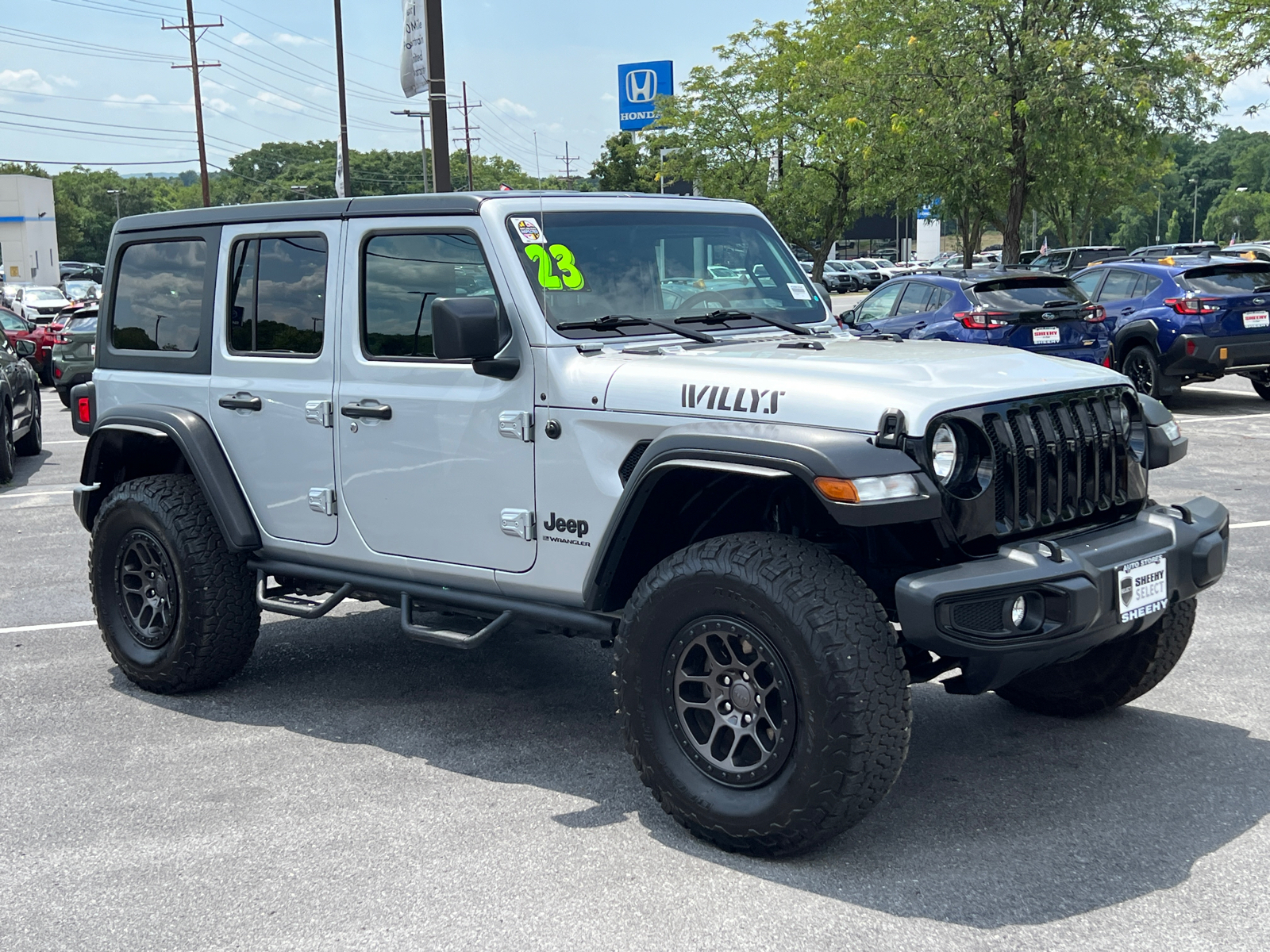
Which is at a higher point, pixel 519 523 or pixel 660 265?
pixel 660 265

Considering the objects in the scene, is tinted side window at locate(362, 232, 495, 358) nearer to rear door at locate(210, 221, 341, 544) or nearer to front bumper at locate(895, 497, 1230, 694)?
rear door at locate(210, 221, 341, 544)

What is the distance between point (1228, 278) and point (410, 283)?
40.7 ft

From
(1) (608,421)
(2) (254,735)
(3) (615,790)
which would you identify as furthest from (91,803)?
(1) (608,421)

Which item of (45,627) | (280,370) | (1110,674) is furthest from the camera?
(45,627)

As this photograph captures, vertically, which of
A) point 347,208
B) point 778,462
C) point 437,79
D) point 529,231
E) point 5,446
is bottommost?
point 5,446

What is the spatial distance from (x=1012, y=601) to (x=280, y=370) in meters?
3.06

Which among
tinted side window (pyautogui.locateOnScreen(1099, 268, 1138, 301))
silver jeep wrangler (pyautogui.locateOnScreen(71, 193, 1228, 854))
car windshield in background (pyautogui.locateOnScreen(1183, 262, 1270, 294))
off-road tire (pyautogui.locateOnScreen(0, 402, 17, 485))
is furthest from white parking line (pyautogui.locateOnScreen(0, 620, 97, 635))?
tinted side window (pyautogui.locateOnScreen(1099, 268, 1138, 301))

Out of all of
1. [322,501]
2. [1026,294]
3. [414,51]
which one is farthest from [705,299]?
[414,51]

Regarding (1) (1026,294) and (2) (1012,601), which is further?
(1) (1026,294)

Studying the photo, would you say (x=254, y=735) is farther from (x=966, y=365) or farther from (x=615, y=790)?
(x=966, y=365)

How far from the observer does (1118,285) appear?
15828mm

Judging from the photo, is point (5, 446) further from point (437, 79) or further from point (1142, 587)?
point (1142, 587)

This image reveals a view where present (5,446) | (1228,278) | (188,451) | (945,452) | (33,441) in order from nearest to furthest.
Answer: (945,452) < (188,451) < (5,446) < (33,441) < (1228,278)

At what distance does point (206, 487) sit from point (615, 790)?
217 cm
